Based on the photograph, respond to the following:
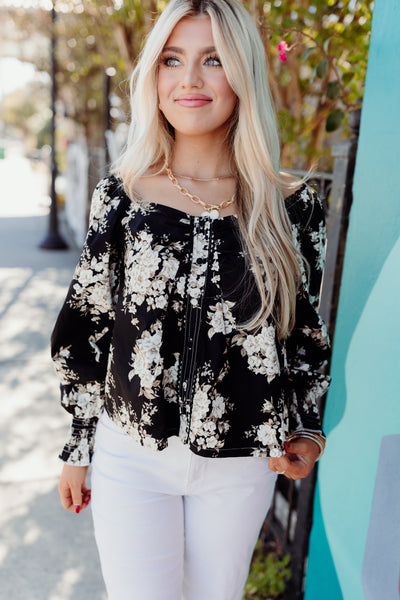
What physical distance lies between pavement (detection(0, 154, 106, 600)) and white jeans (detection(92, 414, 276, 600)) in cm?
122

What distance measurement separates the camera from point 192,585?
1805 millimetres

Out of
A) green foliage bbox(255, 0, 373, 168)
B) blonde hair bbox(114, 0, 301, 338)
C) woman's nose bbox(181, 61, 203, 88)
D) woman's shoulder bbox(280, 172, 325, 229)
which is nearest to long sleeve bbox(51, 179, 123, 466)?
blonde hair bbox(114, 0, 301, 338)

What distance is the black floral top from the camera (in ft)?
5.23

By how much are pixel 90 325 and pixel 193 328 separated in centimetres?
37

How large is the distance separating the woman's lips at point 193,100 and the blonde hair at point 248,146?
0.09 m

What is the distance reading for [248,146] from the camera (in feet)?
5.79

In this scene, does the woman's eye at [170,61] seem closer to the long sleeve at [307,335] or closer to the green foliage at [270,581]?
the long sleeve at [307,335]

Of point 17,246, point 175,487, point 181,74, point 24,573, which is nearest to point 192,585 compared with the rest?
point 175,487

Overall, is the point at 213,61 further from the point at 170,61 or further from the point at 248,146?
the point at 248,146

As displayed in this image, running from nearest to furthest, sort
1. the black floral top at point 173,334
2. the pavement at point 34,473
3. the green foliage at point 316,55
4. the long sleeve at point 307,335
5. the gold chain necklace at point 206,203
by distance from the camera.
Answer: the black floral top at point 173,334 < the gold chain necklace at point 206,203 < the long sleeve at point 307,335 < the green foliage at point 316,55 < the pavement at point 34,473

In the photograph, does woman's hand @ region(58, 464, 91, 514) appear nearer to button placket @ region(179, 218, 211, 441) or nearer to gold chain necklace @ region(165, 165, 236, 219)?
button placket @ region(179, 218, 211, 441)

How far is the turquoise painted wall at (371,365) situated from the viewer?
173cm

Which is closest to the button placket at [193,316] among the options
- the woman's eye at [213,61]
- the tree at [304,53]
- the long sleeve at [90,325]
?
the long sleeve at [90,325]

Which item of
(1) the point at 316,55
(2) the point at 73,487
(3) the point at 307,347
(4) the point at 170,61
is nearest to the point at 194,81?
(4) the point at 170,61
